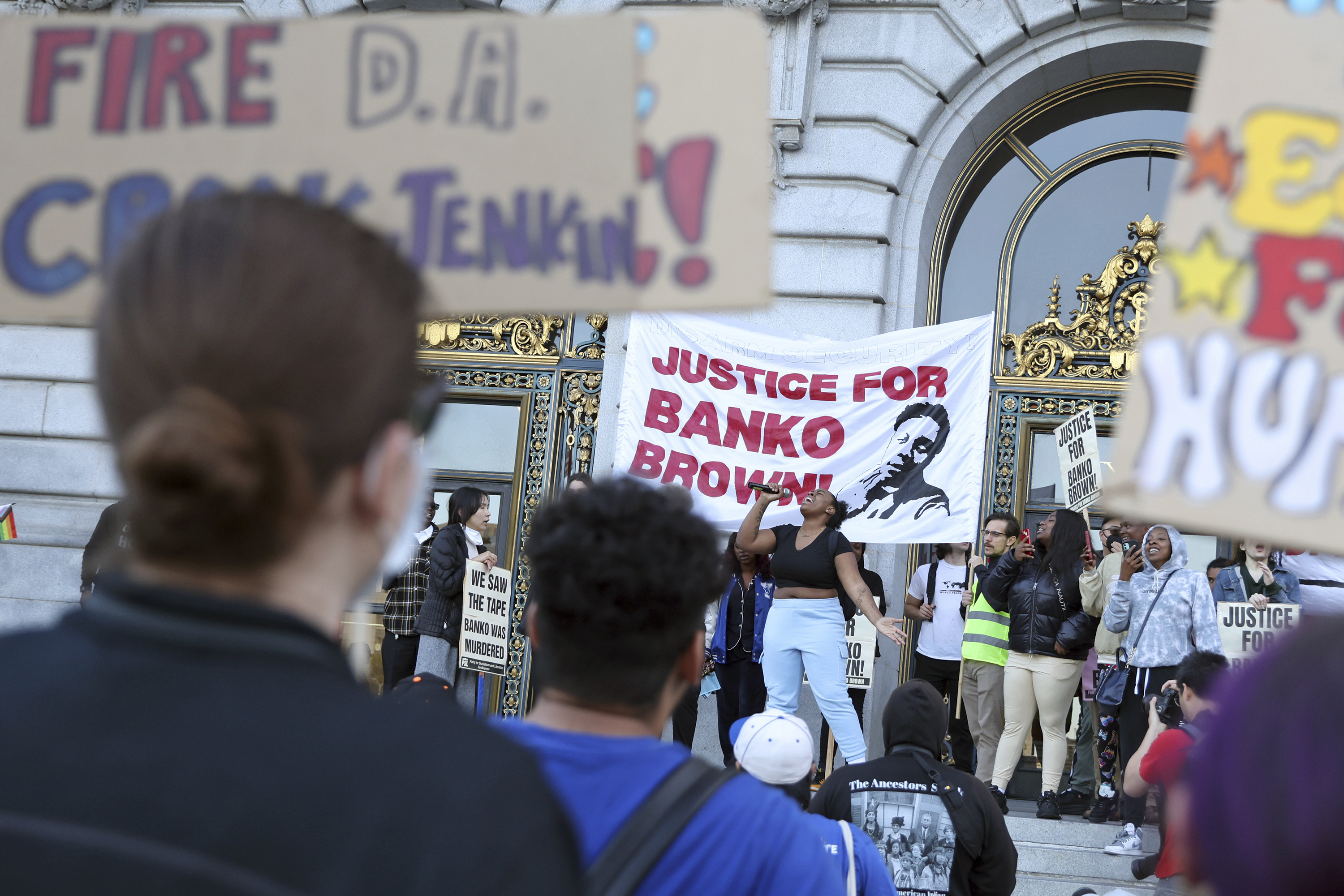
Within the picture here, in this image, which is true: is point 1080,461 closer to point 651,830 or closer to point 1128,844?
point 1128,844

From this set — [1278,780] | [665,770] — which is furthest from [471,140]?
[1278,780]

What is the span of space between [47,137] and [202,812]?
1.71 m

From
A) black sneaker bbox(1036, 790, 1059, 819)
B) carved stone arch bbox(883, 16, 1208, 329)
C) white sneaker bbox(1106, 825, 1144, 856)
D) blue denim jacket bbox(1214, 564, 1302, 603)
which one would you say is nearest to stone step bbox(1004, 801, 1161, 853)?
white sneaker bbox(1106, 825, 1144, 856)

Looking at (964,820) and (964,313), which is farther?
(964,313)

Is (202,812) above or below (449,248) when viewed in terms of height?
below

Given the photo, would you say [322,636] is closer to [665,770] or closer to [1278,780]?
[1278,780]

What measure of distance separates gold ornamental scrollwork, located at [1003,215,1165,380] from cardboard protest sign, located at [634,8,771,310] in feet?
31.9

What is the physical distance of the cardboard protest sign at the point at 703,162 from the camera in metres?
2.35

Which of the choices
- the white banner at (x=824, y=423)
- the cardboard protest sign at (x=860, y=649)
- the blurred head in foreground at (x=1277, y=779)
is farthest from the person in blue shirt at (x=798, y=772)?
the cardboard protest sign at (x=860, y=649)

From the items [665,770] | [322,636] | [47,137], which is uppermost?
[47,137]

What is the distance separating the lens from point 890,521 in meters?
9.20

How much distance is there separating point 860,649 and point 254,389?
8.94m

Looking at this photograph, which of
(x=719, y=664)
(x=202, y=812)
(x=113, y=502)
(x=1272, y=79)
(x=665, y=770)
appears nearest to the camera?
(x=202, y=812)

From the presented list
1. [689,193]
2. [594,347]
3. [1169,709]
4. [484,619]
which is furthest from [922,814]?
[594,347]
